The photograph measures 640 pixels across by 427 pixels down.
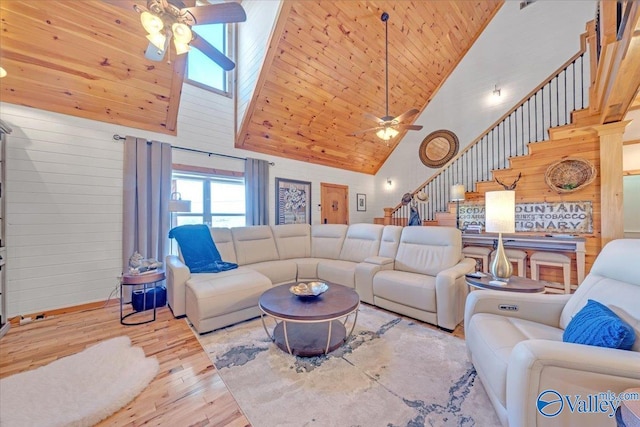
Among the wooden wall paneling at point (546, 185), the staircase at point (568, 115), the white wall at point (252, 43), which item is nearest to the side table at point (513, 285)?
the staircase at point (568, 115)

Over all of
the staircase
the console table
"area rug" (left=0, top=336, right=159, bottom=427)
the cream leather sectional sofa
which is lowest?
"area rug" (left=0, top=336, right=159, bottom=427)

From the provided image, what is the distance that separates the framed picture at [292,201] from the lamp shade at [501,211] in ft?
12.5

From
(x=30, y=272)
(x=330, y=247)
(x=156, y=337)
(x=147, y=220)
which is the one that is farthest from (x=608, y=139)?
(x=30, y=272)

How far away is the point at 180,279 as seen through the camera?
2.76 m

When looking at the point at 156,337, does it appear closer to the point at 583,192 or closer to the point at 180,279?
the point at 180,279

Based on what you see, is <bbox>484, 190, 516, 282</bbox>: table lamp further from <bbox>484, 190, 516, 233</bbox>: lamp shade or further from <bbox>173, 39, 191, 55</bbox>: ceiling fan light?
<bbox>173, 39, 191, 55</bbox>: ceiling fan light

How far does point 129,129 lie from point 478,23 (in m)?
7.11

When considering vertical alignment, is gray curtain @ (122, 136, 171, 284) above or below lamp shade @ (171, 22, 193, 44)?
below

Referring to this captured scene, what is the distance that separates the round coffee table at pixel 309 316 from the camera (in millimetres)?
1921

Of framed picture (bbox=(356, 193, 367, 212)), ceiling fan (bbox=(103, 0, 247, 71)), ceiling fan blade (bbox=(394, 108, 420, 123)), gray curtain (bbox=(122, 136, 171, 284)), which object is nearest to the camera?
ceiling fan (bbox=(103, 0, 247, 71))

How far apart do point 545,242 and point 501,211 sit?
82.1 inches

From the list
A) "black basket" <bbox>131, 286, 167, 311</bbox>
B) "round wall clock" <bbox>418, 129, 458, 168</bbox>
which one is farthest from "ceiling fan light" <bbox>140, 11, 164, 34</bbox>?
"round wall clock" <bbox>418, 129, 458, 168</bbox>

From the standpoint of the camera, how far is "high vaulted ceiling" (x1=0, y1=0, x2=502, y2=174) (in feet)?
8.71

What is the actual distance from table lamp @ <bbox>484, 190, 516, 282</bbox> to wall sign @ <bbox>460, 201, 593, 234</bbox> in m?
2.53
